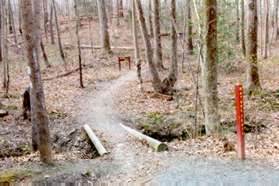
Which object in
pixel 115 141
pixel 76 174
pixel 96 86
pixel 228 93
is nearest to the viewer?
pixel 76 174

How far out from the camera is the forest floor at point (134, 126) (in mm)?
8227

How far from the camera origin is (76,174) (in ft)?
28.0

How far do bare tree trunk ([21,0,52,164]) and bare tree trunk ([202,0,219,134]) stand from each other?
12.9 ft

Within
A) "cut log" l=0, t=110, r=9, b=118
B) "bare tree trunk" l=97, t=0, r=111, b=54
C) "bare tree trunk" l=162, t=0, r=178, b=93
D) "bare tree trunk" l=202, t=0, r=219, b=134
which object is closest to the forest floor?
"cut log" l=0, t=110, r=9, b=118

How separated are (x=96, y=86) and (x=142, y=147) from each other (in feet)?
37.1

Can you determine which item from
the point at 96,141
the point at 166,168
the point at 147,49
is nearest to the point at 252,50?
the point at 147,49

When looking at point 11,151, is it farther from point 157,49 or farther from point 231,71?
point 231,71

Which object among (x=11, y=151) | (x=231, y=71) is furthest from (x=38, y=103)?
(x=231, y=71)

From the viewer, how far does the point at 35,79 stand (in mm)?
8883

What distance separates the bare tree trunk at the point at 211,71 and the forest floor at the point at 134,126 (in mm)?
418

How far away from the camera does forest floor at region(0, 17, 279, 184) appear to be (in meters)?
8.23

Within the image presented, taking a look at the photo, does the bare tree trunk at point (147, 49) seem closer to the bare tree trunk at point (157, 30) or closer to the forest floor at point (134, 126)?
the forest floor at point (134, 126)

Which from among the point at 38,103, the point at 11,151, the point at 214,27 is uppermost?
the point at 214,27

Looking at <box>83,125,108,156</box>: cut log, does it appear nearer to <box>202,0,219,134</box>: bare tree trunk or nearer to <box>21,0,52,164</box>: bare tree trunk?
<box>21,0,52,164</box>: bare tree trunk
